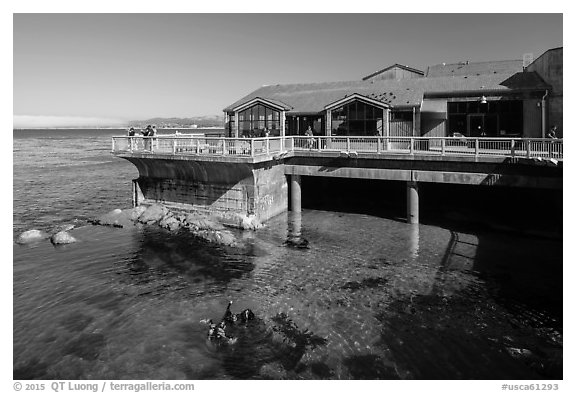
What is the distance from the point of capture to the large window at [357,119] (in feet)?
95.3

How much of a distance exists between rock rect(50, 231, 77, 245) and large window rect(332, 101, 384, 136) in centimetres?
1780

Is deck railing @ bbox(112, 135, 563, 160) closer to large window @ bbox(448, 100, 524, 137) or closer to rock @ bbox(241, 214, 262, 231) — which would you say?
large window @ bbox(448, 100, 524, 137)

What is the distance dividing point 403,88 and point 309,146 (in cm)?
901

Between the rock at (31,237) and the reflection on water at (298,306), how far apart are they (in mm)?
1626

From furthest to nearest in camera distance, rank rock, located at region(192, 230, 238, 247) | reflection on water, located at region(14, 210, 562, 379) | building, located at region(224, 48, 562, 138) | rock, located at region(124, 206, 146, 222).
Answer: rock, located at region(124, 206, 146, 222) → building, located at region(224, 48, 562, 138) → rock, located at region(192, 230, 238, 247) → reflection on water, located at region(14, 210, 562, 379)

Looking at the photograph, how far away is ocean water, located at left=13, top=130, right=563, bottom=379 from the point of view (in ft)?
38.2

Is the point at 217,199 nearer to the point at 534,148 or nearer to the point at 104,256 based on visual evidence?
the point at 104,256

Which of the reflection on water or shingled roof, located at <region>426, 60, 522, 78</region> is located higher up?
shingled roof, located at <region>426, 60, 522, 78</region>

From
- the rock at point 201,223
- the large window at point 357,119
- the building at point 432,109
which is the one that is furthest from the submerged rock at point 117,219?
the large window at point 357,119

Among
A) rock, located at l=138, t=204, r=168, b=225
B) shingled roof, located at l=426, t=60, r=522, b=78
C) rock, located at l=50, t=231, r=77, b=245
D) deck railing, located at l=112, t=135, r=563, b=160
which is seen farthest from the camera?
shingled roof, located at l=426, t=60, r=522, b=78

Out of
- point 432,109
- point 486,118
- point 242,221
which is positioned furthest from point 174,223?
point 486,118

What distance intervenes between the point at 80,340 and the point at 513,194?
87.5 feet

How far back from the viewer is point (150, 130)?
28.2 m

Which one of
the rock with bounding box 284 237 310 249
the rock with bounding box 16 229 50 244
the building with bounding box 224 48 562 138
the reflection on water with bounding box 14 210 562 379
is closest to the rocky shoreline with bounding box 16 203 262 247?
the rock with bounding box 16 229 50 244
